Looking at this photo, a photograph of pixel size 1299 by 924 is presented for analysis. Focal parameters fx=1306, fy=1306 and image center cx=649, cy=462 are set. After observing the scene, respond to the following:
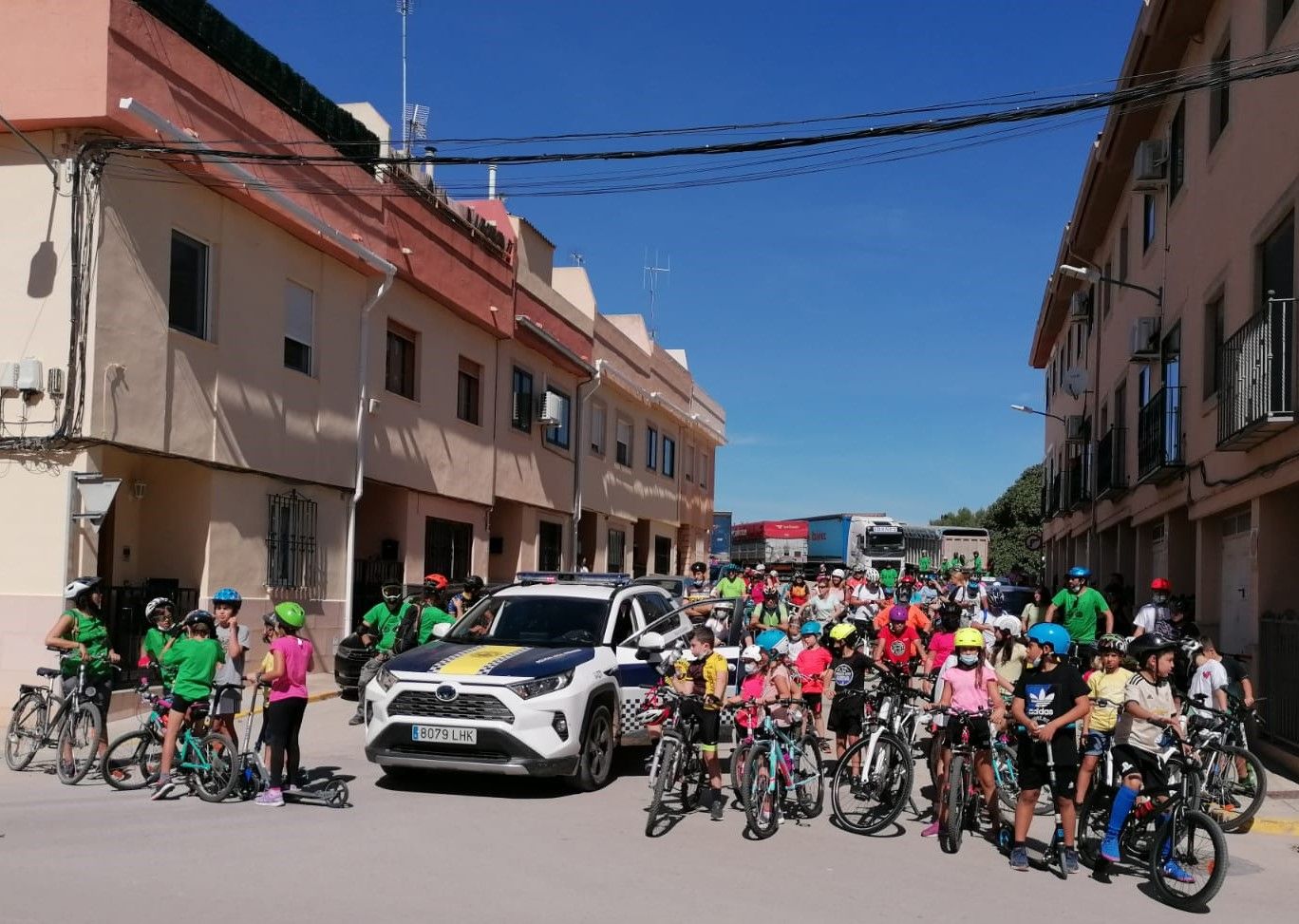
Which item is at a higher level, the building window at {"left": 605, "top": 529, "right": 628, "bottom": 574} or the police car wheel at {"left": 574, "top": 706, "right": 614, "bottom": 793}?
the building window at {"left": 605, "top": 529, "right": 628, "bottom": 574}

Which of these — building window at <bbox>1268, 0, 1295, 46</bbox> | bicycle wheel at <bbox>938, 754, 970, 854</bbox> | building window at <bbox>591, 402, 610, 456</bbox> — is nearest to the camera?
bicycle wheel at <bbox>938, 754, 970, 854</bbox>

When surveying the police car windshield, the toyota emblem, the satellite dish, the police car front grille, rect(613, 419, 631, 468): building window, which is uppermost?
the satellite dish

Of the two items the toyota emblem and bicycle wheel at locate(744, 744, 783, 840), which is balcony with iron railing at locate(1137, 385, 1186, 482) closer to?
bicycle wheel at locate(744, 744, 783, 840)

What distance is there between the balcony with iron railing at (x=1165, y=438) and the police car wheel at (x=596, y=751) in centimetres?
971

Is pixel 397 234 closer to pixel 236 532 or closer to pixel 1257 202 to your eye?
pixel 236 532

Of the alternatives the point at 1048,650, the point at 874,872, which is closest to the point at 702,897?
the point at 874,872

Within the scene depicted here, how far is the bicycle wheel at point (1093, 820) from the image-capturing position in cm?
882

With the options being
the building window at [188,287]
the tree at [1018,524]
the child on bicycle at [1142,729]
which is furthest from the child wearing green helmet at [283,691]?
the tree at [1018,524]

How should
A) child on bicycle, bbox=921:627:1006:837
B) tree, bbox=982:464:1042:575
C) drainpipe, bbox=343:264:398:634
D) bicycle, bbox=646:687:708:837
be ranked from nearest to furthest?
child on bicycle, bbox=921:627:1006:837
bicycle, bbox=646:687:708:837
drainpipe, bbox=343:264:398:634
tree, bbox=982:464:1042:575

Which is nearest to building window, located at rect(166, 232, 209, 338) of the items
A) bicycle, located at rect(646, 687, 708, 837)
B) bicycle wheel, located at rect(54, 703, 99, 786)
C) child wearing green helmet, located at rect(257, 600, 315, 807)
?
bicycle wheel, located at rect(54, 703, 99, 786)

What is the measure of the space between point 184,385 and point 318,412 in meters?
3.44

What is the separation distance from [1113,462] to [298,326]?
14.8 meters

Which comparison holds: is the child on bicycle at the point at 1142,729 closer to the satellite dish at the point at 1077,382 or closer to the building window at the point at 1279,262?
the building window at the point at 1279,262

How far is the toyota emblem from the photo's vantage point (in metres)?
10.3
